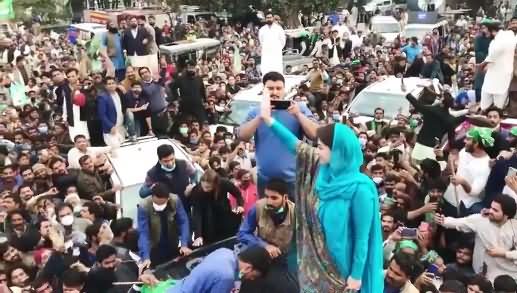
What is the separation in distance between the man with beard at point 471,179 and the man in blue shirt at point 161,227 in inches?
99.5

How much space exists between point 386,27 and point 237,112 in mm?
15704

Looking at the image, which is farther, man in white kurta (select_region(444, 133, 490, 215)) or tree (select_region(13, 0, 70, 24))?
tree (select_region(13, 0, 70, 24))

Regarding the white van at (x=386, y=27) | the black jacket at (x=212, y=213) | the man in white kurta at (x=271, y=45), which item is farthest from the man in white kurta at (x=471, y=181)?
the white van at (x=386, y=27)

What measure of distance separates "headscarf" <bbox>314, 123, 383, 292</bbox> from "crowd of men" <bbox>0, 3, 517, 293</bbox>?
2.42ft

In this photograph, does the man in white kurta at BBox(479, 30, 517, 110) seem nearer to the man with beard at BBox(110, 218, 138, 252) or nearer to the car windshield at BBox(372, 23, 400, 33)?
the man with beard at BBox(110, 218, 138, 252)

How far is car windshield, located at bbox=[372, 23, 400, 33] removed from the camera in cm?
2658

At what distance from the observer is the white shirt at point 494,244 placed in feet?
19.2

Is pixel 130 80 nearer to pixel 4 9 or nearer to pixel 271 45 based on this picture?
pixel 271 45

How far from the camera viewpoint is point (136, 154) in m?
8.45

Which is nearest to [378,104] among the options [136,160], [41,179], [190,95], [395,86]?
[395,86]

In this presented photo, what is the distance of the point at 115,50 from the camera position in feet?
40.6

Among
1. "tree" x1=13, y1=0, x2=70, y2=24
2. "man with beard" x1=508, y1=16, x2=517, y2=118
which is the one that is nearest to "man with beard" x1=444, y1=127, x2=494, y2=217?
"man with beard" x1=508, y1=16, x2=517, y2=118

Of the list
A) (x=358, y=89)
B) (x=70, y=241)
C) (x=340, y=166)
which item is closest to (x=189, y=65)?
(x=358, y=89)

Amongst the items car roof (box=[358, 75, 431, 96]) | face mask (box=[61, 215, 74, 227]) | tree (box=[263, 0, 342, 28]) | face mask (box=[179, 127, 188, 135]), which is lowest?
face mask (box=[61, 215, 74, 227])
